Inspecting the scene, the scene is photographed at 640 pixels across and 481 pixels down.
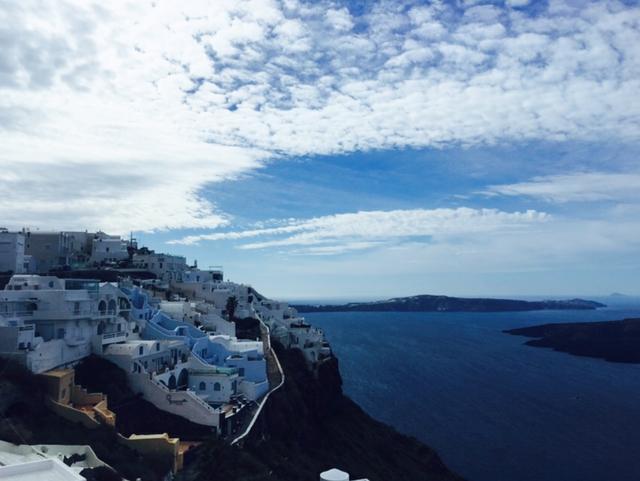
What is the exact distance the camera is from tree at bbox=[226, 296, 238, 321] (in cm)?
6008

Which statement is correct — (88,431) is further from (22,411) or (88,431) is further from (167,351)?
(167,351)

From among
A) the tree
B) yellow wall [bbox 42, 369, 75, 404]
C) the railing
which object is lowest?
the railing

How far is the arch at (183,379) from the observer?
3778cm

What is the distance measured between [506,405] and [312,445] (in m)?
43.5

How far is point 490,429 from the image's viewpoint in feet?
227

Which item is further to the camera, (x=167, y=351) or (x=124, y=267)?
(x=124, y=267)

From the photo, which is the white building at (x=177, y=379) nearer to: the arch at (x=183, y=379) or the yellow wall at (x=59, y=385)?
the arch at (x=183, y=379)

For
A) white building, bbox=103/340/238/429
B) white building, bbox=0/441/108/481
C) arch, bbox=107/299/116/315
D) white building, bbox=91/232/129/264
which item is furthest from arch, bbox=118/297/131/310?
white building, bbox=91/232/129/264

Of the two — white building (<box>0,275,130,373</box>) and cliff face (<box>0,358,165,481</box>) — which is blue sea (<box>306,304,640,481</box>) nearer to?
white building (<box>0,275,130,373</box>)

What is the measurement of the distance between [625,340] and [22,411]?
518 feet

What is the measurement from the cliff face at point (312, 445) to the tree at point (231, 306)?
6.87 metres

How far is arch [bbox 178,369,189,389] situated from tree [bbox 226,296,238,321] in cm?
2048

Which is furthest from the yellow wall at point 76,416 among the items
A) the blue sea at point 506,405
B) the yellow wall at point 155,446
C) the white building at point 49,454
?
the blue sea at point 506,405

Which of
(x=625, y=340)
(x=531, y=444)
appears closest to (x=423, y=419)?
(x=531, y=444)
